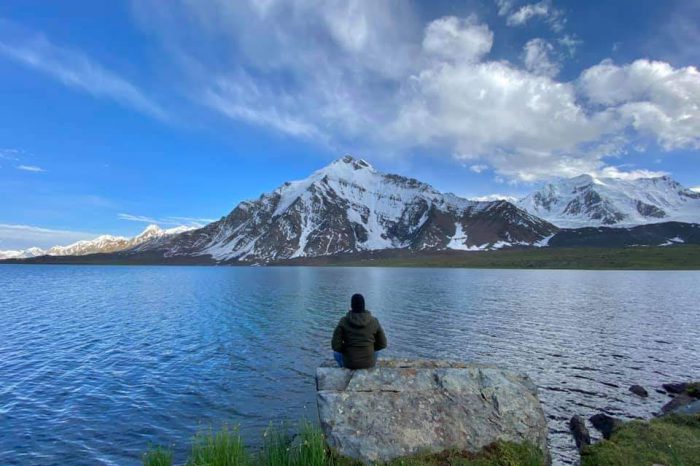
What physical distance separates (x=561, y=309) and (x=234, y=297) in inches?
2501

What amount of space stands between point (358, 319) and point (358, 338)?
0.68 m

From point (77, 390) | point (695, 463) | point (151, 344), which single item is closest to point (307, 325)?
point (151, 344)

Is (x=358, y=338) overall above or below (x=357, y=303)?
below

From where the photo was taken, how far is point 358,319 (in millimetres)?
15273

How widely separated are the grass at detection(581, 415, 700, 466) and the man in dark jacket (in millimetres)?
8836

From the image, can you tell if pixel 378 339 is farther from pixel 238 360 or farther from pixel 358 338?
pixel 238 360

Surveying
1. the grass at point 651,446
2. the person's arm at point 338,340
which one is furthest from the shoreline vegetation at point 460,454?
the person's arm at point 338,340

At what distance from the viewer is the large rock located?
13.4 meters

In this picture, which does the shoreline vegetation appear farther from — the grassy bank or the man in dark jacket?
the man in dark jacket

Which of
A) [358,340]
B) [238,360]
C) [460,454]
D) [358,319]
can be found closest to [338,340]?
[358,340]

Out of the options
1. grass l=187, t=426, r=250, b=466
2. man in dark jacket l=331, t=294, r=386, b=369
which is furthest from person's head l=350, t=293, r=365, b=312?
grass l=187, t=426, r=250, b=466

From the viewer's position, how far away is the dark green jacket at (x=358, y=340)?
14.9m

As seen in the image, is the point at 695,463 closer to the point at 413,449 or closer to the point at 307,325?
the point at 413,449

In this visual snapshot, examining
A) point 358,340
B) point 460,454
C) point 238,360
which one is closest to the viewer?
point 460,454
